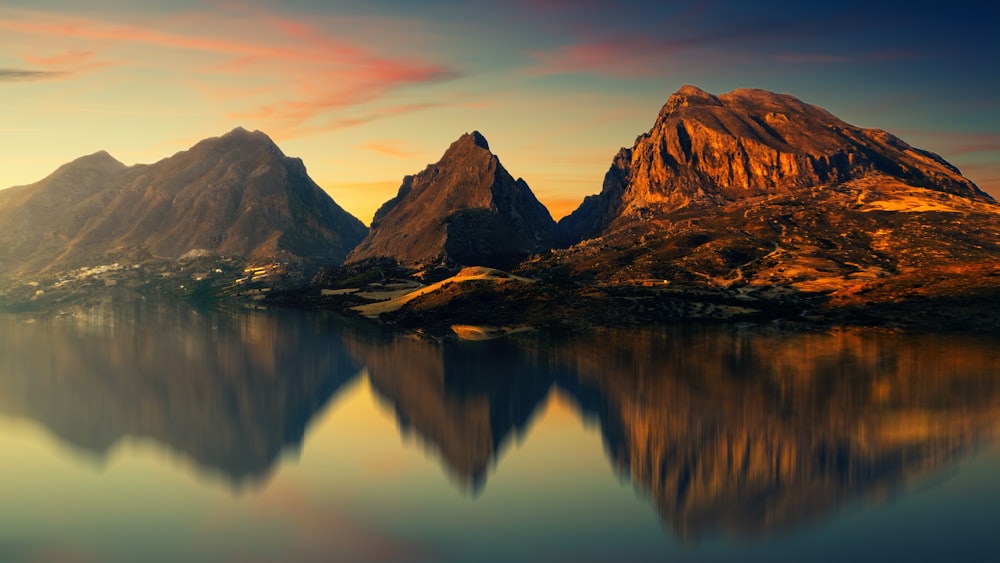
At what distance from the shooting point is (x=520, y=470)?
123 m

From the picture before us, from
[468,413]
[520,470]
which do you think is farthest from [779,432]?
[468,413]

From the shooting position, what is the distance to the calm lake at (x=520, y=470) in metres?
91.1

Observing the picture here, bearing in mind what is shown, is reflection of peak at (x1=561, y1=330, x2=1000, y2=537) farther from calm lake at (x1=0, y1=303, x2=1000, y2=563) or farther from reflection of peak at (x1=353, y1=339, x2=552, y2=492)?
reflection of peak at (x1=353, y1=339, x2=552, y2=492)

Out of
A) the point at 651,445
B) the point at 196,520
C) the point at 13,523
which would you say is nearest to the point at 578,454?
the point at 651,445

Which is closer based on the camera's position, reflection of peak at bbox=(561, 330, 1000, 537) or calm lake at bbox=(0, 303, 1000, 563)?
calm lake at bbox=(0, 303, 1000, 563)

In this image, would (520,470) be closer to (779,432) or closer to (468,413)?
(468,413)

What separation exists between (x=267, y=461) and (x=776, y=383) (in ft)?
382

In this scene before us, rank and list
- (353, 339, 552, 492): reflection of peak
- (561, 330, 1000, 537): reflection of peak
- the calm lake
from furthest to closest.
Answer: (353, 339, 552, 492): reflection of peak → (561, 330, 1000, 537): reflection of peak → the calm lake

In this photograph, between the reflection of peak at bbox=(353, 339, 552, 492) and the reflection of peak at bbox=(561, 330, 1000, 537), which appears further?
the reflection of peak at bbox=(353, 339, 552, 492)

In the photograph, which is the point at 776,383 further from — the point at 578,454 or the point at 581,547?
the point at 581,547

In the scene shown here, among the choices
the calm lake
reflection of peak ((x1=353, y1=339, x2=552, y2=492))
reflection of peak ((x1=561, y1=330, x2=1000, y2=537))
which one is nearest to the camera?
the calm lake

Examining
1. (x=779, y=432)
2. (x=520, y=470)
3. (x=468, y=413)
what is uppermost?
(x=779, y=432)

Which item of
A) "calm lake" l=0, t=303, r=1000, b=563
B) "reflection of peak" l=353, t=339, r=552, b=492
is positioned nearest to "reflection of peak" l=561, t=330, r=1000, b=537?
"calm lake" l=0, t=303, r=1000, b=563

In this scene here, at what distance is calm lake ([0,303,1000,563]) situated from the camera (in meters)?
91.1
